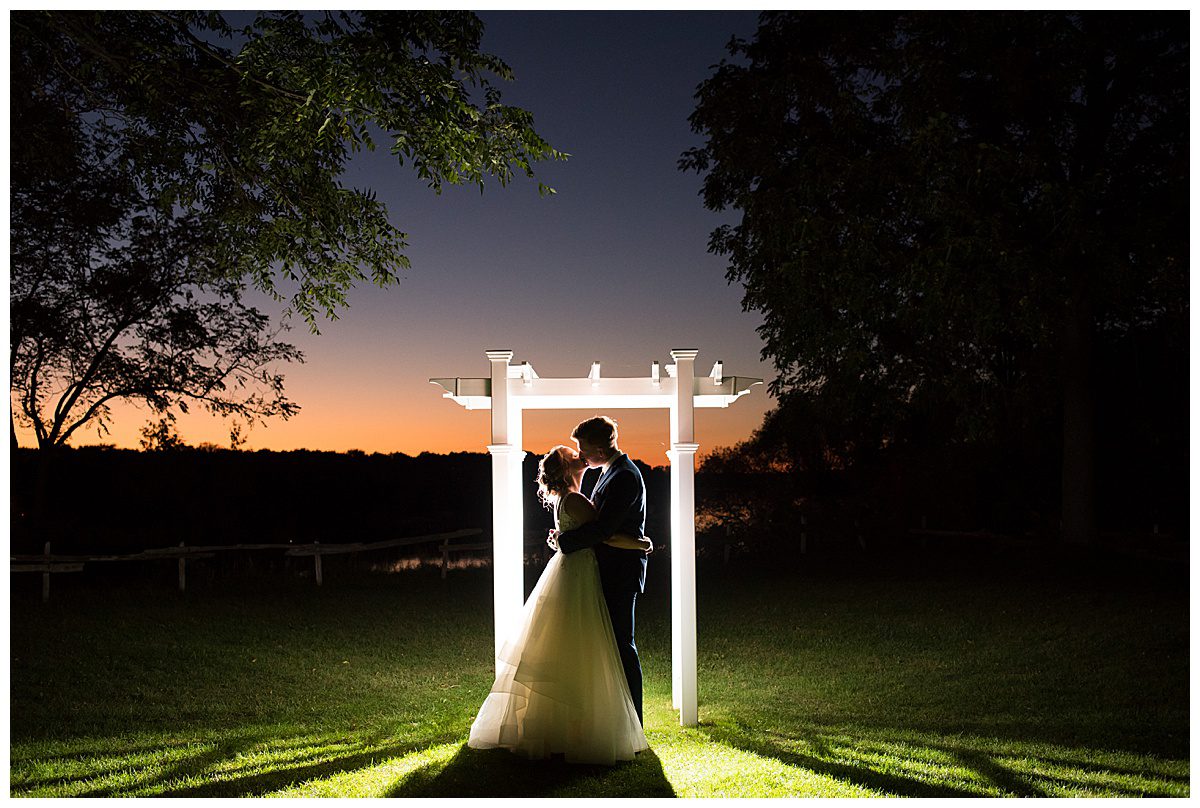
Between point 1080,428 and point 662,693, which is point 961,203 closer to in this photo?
point 1080,428

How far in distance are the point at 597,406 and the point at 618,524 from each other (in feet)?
4.35

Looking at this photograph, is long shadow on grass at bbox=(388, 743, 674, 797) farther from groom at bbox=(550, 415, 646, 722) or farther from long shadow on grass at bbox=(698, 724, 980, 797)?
long shadow on grass at bbox=(698, 724, 980, 797)

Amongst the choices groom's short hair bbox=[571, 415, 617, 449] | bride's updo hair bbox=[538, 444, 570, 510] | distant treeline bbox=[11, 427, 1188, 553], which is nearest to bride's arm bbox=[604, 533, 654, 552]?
bride's updo hair bbox=[538, 444, 570, 510]

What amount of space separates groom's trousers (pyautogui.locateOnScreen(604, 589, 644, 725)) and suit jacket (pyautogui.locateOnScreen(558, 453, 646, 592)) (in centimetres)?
5

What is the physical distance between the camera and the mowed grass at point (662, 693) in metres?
5.51

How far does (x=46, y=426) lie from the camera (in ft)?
58.4

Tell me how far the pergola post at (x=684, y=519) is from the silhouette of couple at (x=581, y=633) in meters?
0.58

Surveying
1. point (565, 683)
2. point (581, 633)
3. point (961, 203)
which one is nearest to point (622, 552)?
point (581, 633)

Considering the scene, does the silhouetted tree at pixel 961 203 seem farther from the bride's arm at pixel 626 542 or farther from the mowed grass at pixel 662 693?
the bride's arm at pixel 626 542

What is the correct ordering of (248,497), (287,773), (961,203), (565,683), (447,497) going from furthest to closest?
1. (447,497)
2. (248,497)
3. (961,203)
4. (287,773)
5. (565,683)

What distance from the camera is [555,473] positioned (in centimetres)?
583

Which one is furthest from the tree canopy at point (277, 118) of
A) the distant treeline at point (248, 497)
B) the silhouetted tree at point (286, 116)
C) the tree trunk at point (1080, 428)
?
the tree trunk at point (1080, 428)

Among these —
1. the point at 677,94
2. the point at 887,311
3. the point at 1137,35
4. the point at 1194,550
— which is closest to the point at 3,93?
the point at 1194,550

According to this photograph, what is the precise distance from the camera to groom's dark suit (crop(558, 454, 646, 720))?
5840 mm
